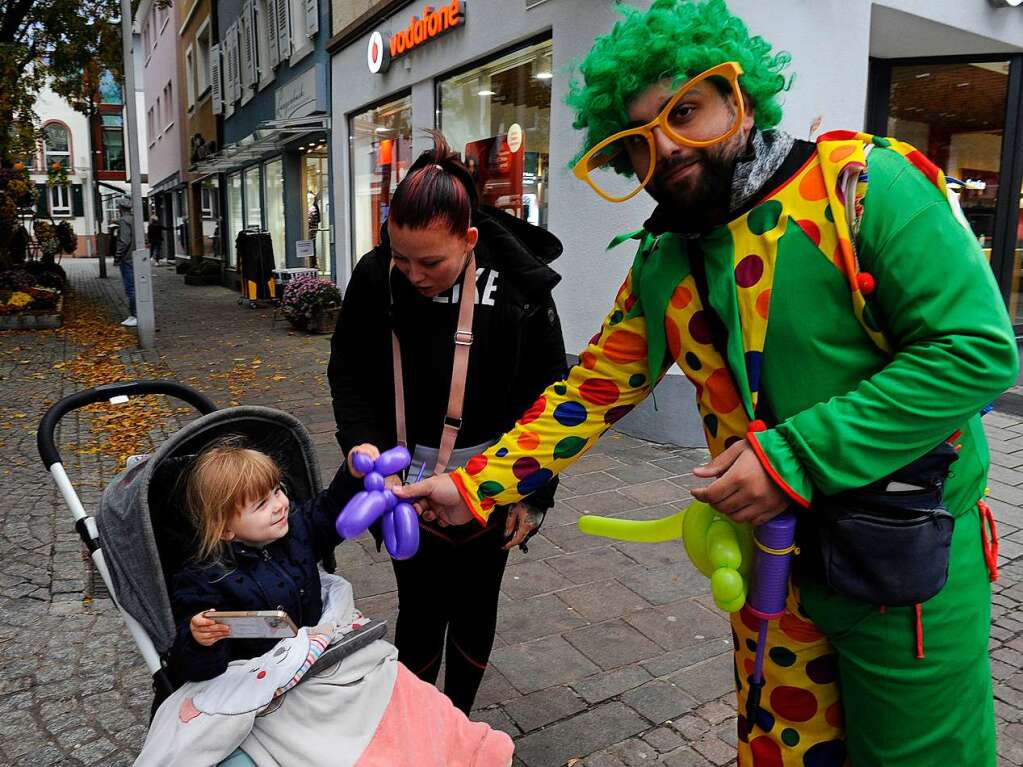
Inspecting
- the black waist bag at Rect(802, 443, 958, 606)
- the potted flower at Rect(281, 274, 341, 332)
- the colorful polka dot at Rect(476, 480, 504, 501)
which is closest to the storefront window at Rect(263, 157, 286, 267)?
the potted flower at Rect(281, 274, 341, 332)

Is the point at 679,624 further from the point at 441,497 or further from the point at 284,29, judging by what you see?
the point at 284,29

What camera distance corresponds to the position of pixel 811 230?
143 centimetres

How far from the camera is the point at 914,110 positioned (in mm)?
8836

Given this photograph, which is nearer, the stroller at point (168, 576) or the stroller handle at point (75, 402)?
the stroller at point (168, 576)

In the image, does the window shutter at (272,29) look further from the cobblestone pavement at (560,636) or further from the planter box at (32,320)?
the cobblestone pavement at (560,636)

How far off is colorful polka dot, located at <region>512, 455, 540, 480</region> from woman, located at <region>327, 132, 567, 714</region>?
16.4 inches

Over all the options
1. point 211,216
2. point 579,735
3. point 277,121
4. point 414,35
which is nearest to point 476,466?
point 579,735

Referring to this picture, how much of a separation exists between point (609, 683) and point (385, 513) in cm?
173

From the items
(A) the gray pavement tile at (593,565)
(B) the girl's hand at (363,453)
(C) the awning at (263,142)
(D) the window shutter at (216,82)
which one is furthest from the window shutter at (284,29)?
(B) the girl's hand at (363,453)

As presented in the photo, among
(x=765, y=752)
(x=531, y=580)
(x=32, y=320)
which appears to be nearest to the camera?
(x=765, y=752)

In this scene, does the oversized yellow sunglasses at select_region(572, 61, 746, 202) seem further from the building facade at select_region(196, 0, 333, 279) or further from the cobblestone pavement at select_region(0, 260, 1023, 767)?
the building facade at select_region(196, 0, 333, 279)

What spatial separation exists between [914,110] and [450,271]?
8.40 m

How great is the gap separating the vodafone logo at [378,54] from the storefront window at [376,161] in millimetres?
463

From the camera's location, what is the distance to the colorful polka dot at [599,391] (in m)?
1.85
